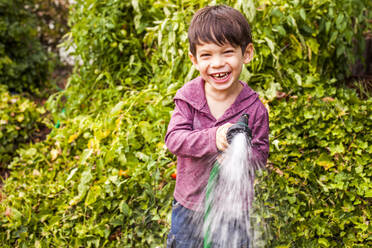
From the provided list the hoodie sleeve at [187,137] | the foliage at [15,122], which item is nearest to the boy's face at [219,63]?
the hoodie sleeve at [187,137]

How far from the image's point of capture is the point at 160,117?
9.07ft

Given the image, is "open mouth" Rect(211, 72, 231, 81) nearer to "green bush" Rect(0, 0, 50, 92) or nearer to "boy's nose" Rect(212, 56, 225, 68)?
"boy's nose" Rect(212, 56, 225, 68)

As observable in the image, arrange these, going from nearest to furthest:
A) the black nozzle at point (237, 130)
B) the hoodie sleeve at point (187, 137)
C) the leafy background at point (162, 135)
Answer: the black nozzle at point (237, 130) < the hoodie sleeve at point (187, 137) < the leafy background at point (162, 135)

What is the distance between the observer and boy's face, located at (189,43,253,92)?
1.55 metres

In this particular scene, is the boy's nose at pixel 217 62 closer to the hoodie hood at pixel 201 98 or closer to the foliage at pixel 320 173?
the hoodie hood at pixel 201 98

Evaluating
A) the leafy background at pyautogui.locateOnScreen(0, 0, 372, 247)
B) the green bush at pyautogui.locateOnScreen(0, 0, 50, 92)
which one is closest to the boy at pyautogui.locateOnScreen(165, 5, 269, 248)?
the leafy background at pyautogui.locateOnScreen(0, 0, 372, 247)

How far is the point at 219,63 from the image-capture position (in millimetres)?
1548

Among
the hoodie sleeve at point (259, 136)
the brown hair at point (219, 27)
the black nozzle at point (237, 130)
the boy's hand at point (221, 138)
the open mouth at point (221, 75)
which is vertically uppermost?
the brown hair at point (219, 27)

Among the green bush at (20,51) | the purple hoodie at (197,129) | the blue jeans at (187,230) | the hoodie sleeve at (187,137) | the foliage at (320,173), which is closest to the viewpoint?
the hoodie sleeve at (187,137)

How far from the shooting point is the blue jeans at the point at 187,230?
1784 millimetres

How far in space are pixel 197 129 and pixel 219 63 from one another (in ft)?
0.99

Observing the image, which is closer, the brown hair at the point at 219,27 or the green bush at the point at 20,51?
the brown hair at the point at 219,27

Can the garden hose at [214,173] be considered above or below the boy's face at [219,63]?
below

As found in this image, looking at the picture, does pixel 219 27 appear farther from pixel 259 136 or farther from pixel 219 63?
pixel 259 136
